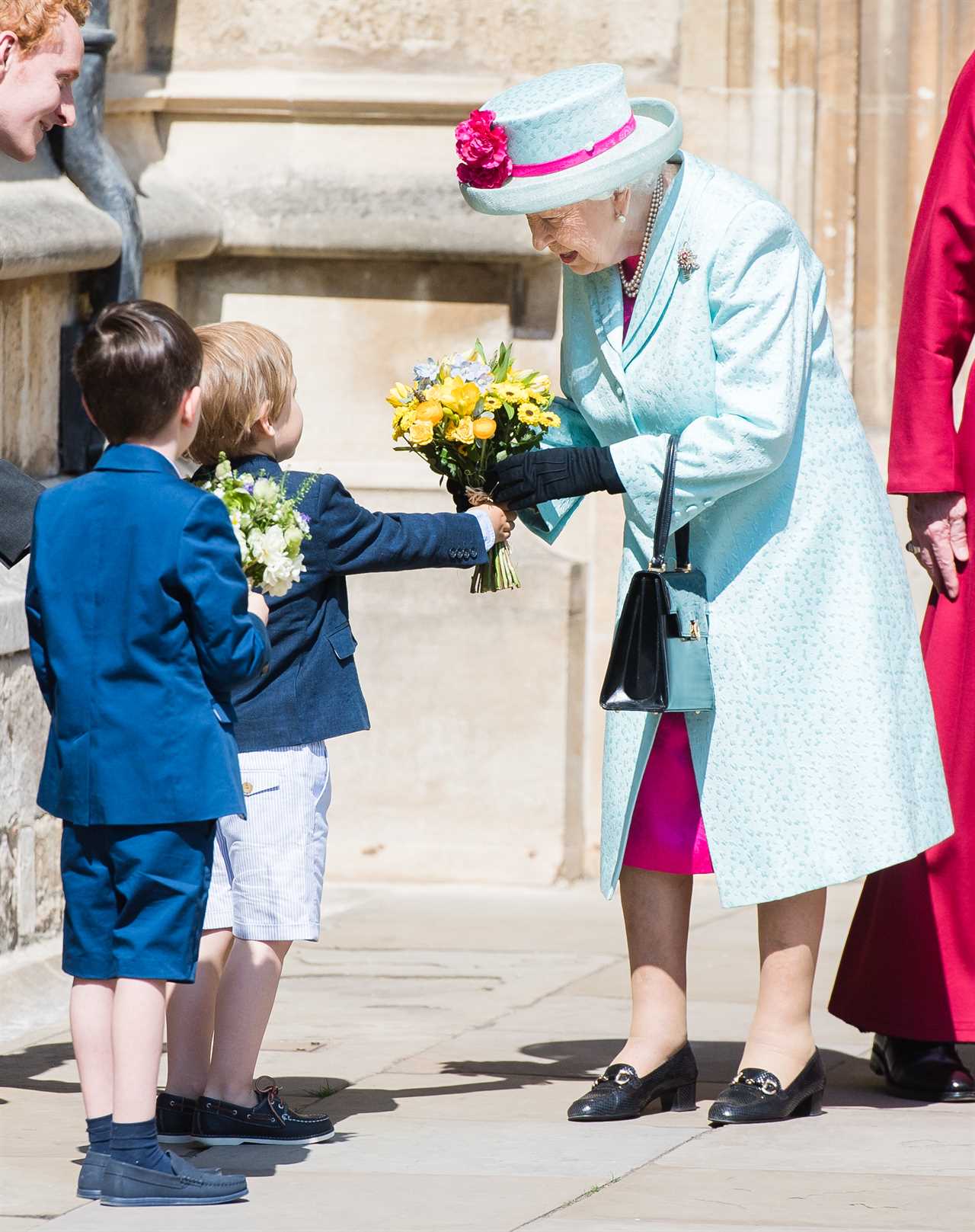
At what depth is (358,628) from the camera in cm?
639

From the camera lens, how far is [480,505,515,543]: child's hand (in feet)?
13.1

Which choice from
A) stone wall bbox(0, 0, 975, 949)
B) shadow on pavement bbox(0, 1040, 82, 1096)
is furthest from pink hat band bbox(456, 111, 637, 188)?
stone wall bbox(0, 0, 975, 949)

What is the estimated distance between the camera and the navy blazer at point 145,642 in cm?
334

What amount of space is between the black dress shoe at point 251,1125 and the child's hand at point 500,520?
39.0 inches

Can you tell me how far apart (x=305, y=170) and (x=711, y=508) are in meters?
2.78

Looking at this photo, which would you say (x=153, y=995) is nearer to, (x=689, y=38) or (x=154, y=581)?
(x=154, y=581)

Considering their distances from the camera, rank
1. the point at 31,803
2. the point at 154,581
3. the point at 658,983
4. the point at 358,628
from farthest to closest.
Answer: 1. the point at 358,628
2. the point at 31,803
3. the point at 658,983
4. the point at 154,581

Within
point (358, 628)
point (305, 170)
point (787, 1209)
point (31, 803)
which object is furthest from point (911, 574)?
point (787, 1209)

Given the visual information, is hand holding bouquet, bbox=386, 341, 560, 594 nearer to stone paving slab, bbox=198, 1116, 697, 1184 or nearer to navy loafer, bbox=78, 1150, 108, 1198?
stone paving slab, bbox=198, 1116, 697, 1184

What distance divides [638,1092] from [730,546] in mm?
921

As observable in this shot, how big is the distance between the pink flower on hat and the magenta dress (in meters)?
0.94

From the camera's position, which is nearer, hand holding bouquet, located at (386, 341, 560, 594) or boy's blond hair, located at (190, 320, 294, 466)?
boy's blond hair, located at (190, 320, 294, 466)

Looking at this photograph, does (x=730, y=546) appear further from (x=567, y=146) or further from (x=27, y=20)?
(x=27, y=20)

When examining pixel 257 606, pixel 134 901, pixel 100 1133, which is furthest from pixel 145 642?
pixel 100 1133
